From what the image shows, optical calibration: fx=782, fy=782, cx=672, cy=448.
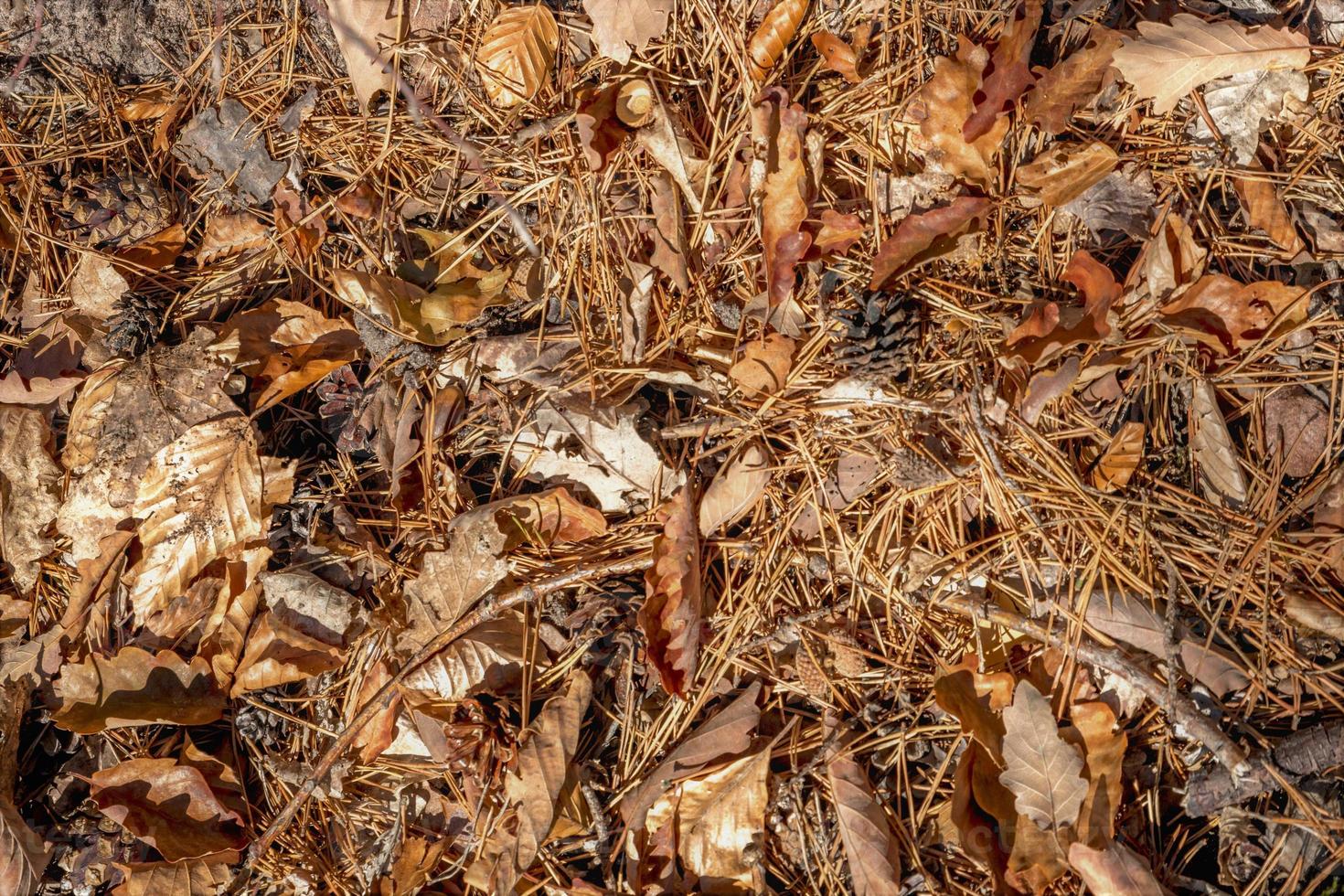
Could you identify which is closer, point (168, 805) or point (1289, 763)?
point (1289, 763)

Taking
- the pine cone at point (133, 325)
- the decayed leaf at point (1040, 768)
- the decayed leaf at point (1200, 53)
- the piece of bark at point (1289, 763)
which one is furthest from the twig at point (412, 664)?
the decayed leaf at point (1200, 53)

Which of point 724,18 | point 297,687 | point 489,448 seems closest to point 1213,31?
point 724,18

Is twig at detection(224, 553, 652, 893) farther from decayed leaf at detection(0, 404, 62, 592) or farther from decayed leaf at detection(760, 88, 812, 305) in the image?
decayed leaf at detection(0, 404, 62, 592)

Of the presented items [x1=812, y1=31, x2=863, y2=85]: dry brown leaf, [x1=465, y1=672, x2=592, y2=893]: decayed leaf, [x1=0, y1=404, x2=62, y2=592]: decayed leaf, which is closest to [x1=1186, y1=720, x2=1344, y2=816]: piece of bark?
[x1=465, y1=672, x2=592, y2=893]: decayed leaf

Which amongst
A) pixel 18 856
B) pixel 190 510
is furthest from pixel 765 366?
pixel 18 856

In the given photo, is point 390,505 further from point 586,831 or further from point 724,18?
point 724,18

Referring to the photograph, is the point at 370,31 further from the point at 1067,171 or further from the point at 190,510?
the point at 1067,171

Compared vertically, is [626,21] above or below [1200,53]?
above

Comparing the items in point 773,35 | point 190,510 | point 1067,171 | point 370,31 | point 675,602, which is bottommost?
point 675,602
